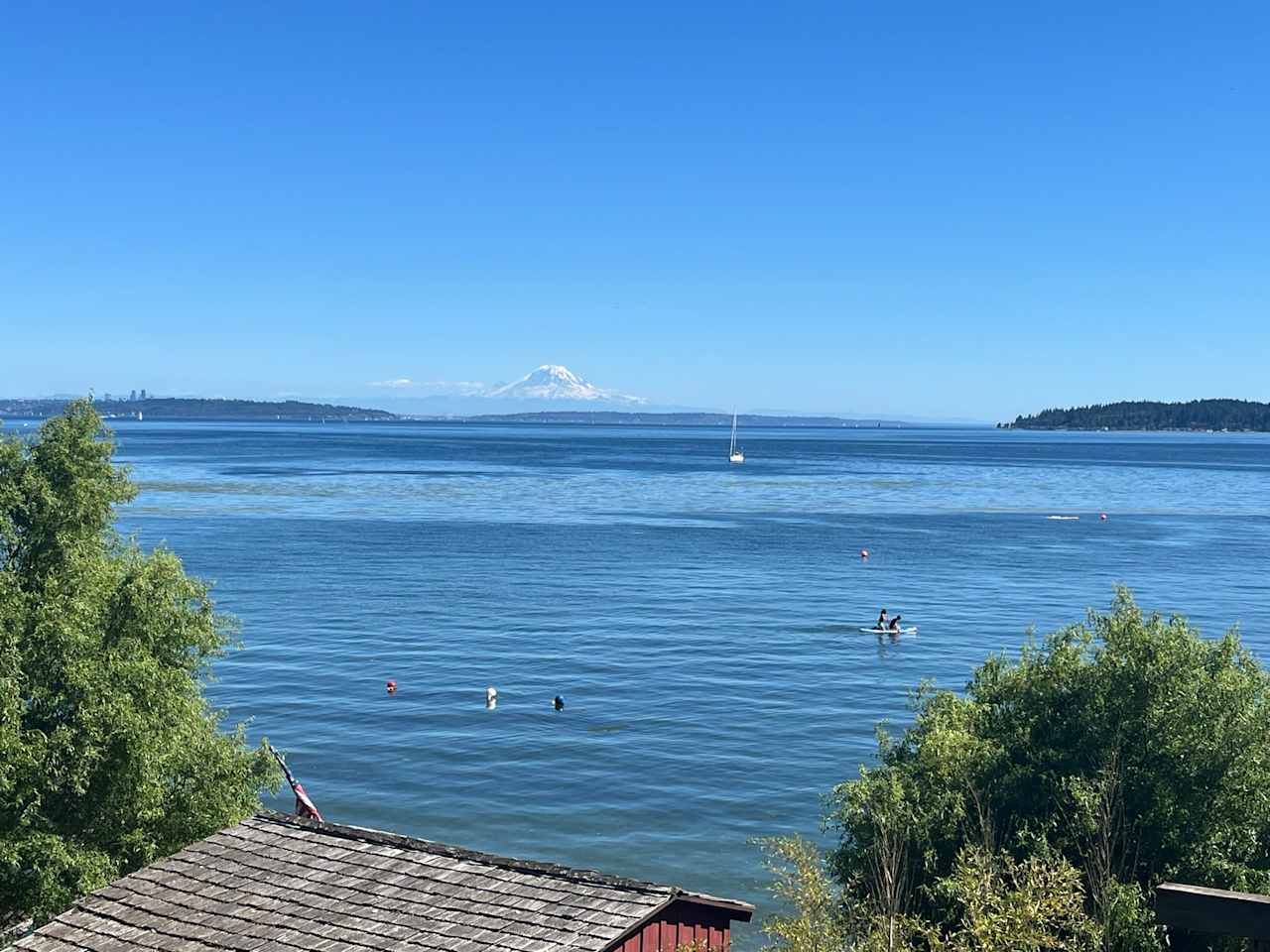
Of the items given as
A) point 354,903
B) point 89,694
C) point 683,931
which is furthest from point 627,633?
point 354,903

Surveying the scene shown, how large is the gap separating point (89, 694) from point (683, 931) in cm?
1283

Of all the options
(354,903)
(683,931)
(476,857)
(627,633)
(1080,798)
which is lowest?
(627,633)

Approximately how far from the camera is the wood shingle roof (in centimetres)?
1572

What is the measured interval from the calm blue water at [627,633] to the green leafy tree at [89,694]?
12102 millimetres

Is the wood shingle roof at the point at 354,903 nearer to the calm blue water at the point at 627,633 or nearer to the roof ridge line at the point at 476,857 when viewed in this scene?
the roof ridge line at the point at 476,857

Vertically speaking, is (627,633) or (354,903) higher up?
(354,903)

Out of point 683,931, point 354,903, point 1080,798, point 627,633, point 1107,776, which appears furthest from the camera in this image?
point 627,633

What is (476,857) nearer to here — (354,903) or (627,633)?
(354,903)

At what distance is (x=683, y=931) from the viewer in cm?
1738

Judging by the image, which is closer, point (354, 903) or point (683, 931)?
point (354, 903)

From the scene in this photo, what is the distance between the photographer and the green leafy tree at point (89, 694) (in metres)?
23.1

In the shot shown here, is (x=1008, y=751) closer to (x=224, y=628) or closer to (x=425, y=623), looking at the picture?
(x=224, y=628)

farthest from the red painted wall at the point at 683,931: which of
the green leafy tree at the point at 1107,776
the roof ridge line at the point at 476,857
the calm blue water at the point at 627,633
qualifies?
the calm blue water at the point at 627,633

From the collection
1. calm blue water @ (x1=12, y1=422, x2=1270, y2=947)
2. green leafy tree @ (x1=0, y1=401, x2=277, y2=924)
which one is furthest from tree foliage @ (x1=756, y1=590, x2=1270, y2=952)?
green leafy tree @ (x1=0, y1=401, x2=277, y2=924)
